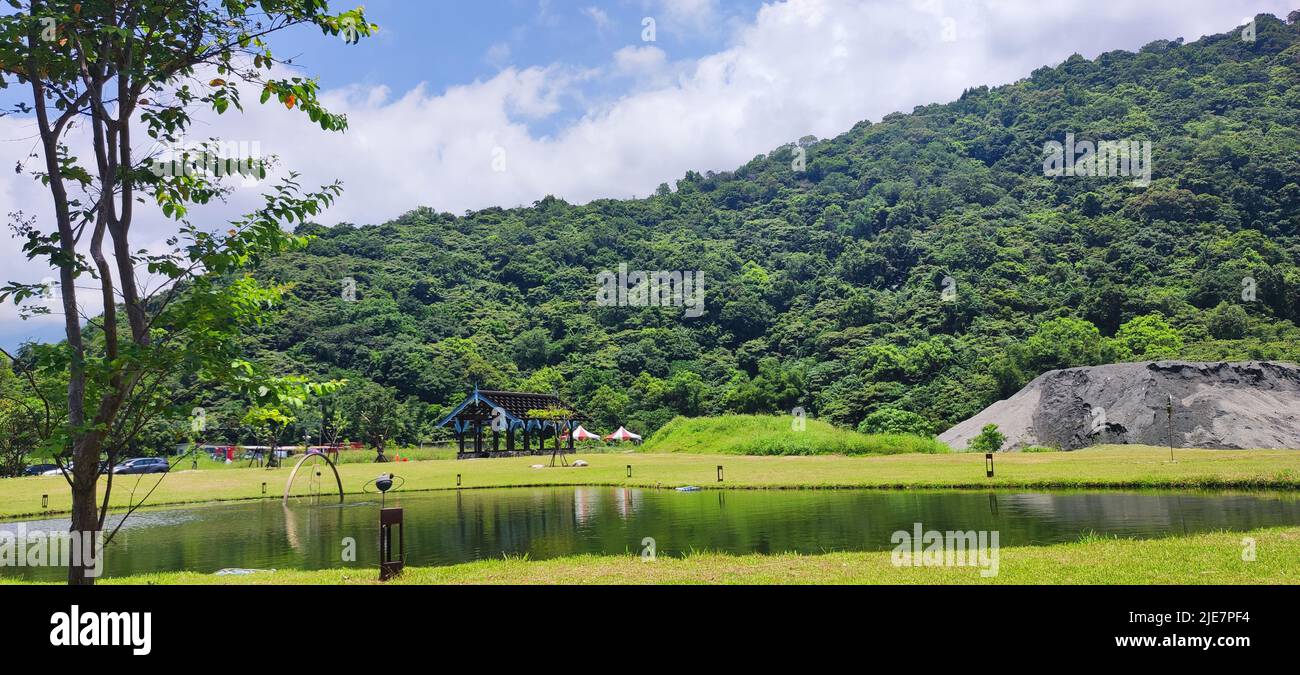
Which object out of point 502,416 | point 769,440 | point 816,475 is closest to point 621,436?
point 502,416

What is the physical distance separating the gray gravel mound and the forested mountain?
12742mm

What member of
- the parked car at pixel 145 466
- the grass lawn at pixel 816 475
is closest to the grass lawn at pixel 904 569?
the grass lawn at pixel 816 475

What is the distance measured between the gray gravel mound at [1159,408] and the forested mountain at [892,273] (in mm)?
12742

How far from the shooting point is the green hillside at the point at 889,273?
6850cm

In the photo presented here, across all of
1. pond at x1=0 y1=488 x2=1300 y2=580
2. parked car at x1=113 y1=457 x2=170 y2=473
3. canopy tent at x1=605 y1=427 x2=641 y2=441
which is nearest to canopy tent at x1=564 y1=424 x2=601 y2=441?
canopy tent at x1=605 y1=427 x2=641 y2=441

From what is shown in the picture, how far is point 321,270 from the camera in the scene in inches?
4067

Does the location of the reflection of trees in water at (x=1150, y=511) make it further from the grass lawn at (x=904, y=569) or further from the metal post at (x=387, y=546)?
the metal post at (x=387, y=546)

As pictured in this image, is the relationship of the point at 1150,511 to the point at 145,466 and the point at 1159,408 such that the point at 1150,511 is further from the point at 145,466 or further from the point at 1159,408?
the point at 145,466

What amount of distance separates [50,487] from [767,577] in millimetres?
36678

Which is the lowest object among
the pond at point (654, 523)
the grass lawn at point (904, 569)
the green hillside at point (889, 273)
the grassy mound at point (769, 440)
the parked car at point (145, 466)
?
the parked car at point (145, 466)

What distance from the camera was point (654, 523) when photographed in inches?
771

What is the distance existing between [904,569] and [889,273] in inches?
3796
